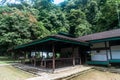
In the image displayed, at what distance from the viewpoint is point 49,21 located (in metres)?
36.8

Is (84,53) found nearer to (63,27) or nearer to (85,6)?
(63,27)

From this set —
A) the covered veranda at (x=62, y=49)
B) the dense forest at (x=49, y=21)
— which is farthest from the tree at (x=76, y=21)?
the covered veranda at (x=62, y=49)

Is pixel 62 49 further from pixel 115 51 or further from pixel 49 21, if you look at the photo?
pixel 49 21

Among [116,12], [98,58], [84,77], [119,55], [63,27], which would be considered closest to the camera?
[84,77]

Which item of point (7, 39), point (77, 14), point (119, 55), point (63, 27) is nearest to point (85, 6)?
point (77, 14)

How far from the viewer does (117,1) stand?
31750 millimetres

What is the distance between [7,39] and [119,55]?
1887 centimetres

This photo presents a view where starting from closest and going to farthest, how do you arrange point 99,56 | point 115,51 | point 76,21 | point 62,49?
point 115,51, point 99,56, point 62,49, point 76,21

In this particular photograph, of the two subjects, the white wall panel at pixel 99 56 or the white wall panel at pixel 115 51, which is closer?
the white wall panel at pixel 115 51

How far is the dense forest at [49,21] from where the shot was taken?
2661 cm

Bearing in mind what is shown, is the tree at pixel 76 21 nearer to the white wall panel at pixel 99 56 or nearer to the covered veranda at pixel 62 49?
the covered veranda at pixel 62 49

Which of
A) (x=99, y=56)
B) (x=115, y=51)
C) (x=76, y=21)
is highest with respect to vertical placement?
(x=76, y=21)

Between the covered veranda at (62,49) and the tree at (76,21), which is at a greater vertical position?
the tree at (76,21)

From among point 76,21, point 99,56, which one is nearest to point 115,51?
point 99,56
